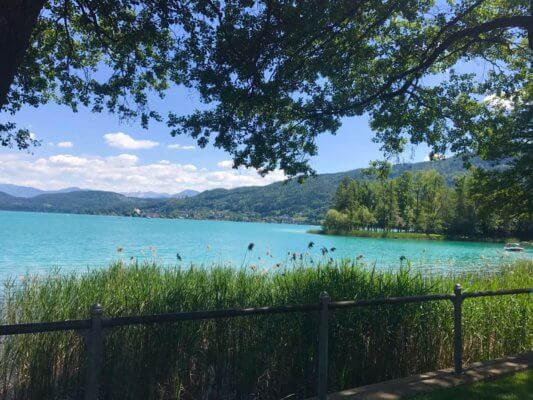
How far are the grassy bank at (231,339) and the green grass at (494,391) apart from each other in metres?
1.38

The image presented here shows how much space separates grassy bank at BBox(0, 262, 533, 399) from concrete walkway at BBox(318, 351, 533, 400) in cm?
75

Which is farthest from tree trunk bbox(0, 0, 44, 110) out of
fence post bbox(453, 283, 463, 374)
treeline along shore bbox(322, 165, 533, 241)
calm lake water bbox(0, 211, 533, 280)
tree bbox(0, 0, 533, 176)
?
treeline along shore bbox(322, 165, 533, 241)

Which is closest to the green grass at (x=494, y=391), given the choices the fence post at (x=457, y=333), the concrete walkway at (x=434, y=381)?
the concrete walkway at (x=434, y=381)

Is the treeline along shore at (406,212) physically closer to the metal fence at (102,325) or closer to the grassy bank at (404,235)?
the grassy bank at (404,235)

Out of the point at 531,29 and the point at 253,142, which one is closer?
the point at 531,29

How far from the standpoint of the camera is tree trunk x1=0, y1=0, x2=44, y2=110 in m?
4.08

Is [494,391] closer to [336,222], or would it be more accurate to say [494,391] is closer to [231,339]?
[231,339]

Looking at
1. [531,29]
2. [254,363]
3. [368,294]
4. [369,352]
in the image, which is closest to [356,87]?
[531,29]

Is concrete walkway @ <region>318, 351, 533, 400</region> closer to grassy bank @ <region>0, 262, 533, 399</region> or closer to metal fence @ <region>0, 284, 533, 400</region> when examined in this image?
metal fence @ <region>0, 284, 533, 400</region>

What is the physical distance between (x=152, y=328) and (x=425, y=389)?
3455 millimetres

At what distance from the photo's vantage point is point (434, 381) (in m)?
6.21

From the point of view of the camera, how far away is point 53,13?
8.51 metres

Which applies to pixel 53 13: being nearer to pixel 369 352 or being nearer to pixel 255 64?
pixel 255 64

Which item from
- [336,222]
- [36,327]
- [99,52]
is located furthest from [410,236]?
[36,327]
